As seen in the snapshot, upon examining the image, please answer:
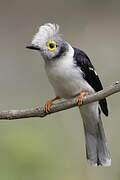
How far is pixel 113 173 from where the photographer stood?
423cm

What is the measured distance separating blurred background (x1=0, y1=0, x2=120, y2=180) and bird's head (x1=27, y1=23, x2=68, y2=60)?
75 centimetres

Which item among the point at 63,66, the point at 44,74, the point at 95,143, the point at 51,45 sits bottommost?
the point at 95,143

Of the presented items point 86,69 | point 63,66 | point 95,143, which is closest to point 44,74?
point 95,143

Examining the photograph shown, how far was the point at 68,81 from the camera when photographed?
3.24 meters

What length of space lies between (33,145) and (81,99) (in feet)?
2.05

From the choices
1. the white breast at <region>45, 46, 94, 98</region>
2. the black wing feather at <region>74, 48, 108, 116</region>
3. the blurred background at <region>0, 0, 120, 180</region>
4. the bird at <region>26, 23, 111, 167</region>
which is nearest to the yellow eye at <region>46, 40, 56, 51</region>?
the bird at <region>26, 23, 111, 167</region>

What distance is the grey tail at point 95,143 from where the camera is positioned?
3.71 meters

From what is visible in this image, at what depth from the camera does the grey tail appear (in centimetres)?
371

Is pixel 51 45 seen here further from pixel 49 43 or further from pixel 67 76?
pixel 67 76

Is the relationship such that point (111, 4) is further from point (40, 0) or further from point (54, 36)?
point (54, 36)

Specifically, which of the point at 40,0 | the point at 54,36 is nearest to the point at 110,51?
the point at 40,0

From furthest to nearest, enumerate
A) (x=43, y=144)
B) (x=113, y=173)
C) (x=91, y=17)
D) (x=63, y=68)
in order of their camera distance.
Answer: (x=91, y=17), (x=113, y=173), (x=43, y=144), (x=63, y=68)

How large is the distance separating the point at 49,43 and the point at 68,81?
0.34m

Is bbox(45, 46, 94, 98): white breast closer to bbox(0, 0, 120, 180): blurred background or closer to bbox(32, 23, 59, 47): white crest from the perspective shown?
bbox(32, 23, 59, 47): white crest
